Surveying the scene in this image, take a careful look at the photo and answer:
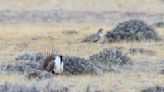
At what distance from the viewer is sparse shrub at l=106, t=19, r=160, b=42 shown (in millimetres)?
22453

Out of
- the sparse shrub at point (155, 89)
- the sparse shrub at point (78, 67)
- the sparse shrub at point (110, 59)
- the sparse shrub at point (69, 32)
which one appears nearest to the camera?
the sparse shrub at point (155, 89)

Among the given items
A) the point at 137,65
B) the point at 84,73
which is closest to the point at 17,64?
the point at 84,73

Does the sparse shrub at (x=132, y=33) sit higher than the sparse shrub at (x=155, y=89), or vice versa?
the sparse shrub at (x=132, y=33)

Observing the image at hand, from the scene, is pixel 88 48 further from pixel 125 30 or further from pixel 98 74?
pixel 98 74

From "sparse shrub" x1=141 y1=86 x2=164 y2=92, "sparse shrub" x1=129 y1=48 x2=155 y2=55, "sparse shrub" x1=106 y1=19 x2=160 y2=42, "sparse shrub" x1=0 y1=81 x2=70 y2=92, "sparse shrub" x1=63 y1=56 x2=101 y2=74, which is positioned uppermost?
"sparse shrub" x1=106 y1=19 x2=160 y2=42

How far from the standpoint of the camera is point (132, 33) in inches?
886

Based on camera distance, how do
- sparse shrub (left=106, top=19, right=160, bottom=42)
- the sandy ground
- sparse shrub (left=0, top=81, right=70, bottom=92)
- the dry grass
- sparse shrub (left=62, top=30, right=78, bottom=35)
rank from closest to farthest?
sparse shrub (left=0, top=81, right=70, bottom=92) < the dry grass < the sandy ground < sparse shrub (left=106, top=19, right=160, bottom=42) < sparse shrub (left=62, top=30, right=78, bottom=35)

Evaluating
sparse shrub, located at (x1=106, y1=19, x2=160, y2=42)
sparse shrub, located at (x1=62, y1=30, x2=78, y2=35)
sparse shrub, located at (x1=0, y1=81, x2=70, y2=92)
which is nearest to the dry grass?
sparse shrub, located at (x1=62, y1=30, x2=78, y2=35)

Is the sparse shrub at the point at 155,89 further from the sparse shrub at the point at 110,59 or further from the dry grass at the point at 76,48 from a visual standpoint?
the sparse shrub at the point at 110,59

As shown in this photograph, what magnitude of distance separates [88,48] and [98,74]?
18.8 feet

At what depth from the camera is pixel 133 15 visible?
115ft

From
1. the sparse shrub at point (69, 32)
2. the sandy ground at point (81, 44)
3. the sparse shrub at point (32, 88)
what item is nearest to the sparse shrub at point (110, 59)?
the sandy ground at point (81, 44)

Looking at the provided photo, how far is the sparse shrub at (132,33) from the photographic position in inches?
884

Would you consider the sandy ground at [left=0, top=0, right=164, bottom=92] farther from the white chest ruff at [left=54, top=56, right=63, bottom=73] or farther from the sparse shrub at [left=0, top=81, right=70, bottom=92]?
the sparse shrub at [left=0, top=81, right=70, bottom=92]
